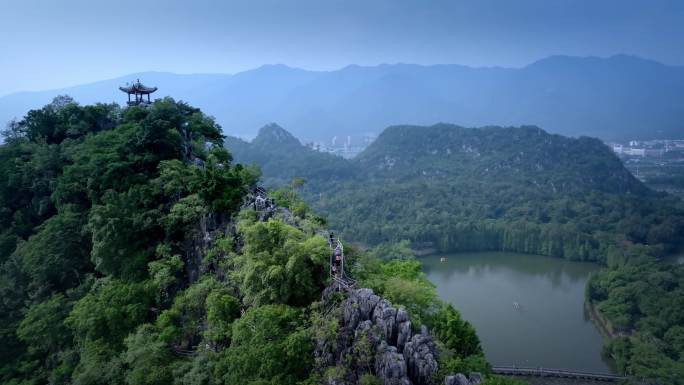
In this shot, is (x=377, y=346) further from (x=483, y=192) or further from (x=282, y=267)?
(x=483, y=192)

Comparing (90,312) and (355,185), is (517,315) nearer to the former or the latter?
(90,312)

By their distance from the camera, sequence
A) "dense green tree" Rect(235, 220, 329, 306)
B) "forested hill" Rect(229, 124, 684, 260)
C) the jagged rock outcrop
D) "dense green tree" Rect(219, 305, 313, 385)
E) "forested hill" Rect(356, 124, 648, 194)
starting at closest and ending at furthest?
the jagged rock outcrop
"dense green tree" Rect(219, 305, 313, 385)
"dense green tree" Rect(235, 220, 329, 306)
"forested hill" Rect(229, 124, 684, 260)
"forested hill" Rect(356, 124, 648, 194)

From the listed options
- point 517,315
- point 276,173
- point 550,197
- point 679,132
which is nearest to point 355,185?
point 276,173

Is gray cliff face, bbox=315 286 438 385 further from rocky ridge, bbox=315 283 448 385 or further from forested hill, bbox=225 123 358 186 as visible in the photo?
forested hill, bbox=225 123 358 186

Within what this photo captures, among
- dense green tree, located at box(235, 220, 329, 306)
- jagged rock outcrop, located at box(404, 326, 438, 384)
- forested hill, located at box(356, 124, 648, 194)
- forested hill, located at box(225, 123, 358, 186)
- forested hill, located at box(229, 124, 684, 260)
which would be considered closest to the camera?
jagged rock outcrop, located at box(404, 326, 438, 384)

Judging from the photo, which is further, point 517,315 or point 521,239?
point 521,239

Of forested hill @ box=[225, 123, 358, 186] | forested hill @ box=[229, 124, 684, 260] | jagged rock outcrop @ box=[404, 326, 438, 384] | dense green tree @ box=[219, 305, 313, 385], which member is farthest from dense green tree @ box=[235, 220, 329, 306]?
forested hill @ box=[225, 123, 358, 186]
